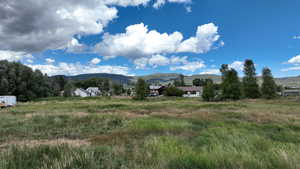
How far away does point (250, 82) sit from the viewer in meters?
40.0

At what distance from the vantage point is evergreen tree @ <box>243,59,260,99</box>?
39812mm

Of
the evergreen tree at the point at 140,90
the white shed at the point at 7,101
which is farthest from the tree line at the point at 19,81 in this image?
the evergreen tree at the point at 140,90

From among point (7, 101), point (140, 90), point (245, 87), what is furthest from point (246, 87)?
point (7, 101)

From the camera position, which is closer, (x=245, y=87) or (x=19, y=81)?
(x=245, y=87)

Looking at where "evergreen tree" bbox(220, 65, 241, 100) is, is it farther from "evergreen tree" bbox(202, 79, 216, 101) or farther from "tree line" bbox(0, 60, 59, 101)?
"tree line" bbox(0, 60, 59, 101)

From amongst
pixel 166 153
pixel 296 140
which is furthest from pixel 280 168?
pixel 296 140

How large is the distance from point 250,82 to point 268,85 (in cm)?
411

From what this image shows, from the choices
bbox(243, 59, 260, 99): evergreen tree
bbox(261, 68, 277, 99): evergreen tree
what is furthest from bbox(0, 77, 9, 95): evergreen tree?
bbox(261, 68, 277, 99): evergreen tree

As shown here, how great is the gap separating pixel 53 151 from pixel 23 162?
0.75 meters

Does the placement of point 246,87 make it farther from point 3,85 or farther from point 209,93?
point 3,85

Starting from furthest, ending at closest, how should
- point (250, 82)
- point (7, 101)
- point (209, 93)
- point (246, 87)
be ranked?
point (246, 87), point (250, 82), point (209, 93), point (7, 101)

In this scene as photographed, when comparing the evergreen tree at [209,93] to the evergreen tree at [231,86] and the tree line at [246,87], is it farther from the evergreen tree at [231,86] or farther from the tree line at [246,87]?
the evergreen tree at [231,86]

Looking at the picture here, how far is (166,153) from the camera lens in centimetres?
445

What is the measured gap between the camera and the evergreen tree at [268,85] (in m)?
38.6
